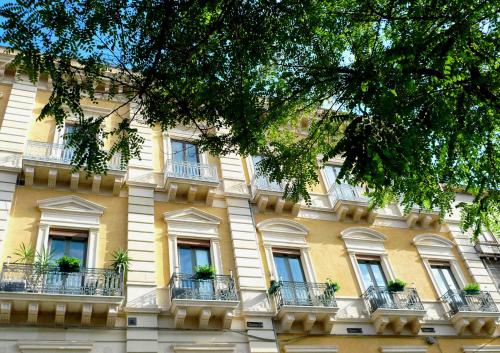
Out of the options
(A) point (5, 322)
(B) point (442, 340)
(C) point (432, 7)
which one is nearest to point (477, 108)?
(C) point (432, 7)

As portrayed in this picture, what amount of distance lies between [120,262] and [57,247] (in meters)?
1.84

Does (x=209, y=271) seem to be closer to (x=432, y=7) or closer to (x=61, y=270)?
(x=61, y=270)

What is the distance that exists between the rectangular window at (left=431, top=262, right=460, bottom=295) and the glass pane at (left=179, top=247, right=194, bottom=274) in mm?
8526

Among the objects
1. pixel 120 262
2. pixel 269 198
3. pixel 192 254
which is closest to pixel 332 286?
pixel 269 198

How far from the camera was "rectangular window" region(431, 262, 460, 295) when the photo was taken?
1636 cm

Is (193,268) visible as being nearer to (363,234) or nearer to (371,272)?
(371,272)

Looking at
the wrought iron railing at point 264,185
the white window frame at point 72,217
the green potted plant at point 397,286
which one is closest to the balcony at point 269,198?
the wrought iron railing at point 264,185

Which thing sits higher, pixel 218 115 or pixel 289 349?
pixel 218 115

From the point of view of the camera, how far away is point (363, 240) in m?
16.4

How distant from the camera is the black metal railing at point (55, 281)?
1083 cm

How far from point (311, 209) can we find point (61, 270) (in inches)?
334

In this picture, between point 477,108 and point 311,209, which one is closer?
point 477,108

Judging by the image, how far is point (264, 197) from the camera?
619 inches

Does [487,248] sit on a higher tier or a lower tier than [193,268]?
higher
